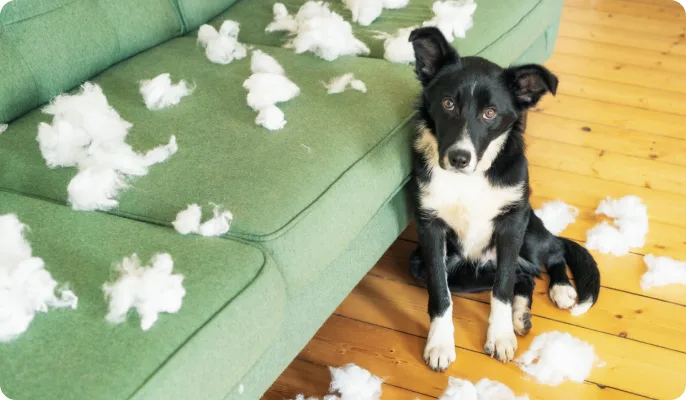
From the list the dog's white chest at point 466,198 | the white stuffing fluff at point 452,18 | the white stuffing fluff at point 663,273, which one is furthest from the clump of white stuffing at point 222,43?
the white stuffing fluff at point 663,273

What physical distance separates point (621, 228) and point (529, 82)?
3.03 feet

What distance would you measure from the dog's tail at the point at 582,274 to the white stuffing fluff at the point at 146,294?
1.29 m

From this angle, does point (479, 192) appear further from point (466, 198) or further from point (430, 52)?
point (430, 52)

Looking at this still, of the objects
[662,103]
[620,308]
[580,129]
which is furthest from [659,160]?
[620,308]

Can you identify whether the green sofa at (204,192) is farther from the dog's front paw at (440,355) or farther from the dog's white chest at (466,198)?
the dog's front paw at (440,355)

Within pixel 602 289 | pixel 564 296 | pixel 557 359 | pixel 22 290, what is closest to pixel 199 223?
pixel 22 290

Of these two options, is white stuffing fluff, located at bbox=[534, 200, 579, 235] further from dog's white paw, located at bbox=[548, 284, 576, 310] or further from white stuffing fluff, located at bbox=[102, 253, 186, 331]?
white stuffing fluff, located at bbox=[102, 253, 186, 331]

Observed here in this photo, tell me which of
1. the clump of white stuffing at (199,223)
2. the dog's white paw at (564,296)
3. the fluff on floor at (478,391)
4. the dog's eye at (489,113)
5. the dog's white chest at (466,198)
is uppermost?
the dog's eye at (489,113)

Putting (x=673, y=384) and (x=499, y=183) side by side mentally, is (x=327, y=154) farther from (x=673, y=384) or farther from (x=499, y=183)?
(x=673, y=384)

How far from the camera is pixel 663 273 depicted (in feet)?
7.06

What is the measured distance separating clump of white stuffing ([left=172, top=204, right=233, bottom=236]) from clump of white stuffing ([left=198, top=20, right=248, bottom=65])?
87cm

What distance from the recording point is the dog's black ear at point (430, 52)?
5.59 feet

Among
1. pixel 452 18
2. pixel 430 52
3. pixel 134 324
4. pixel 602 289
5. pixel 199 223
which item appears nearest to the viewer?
pixel 134 324

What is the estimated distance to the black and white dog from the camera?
1667mm
